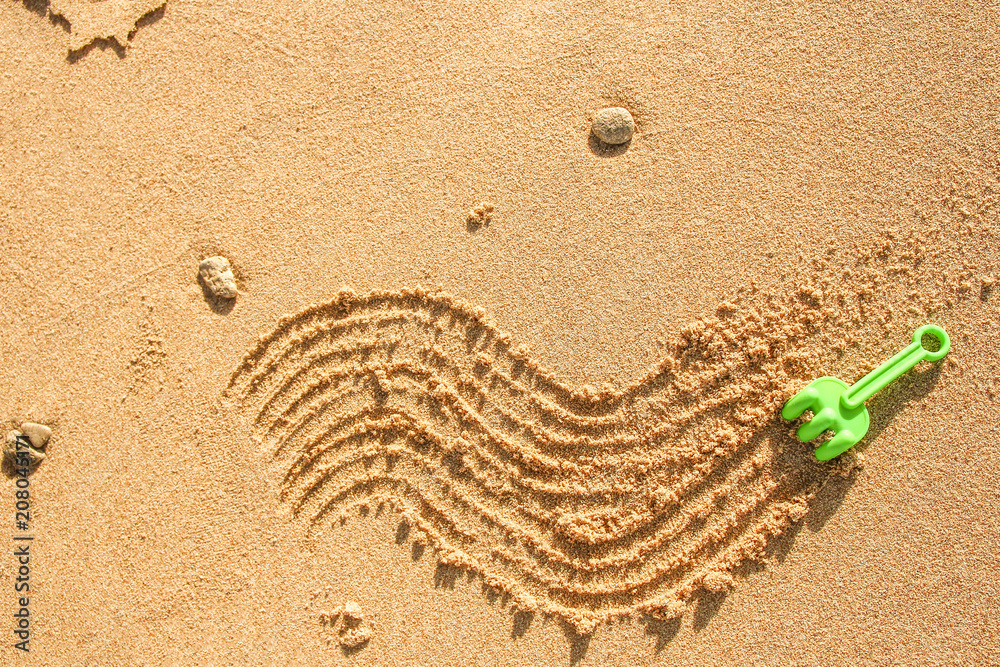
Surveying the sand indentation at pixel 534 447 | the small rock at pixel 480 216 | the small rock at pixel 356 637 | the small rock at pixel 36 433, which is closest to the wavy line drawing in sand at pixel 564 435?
the sand indentation at pixel 534 447

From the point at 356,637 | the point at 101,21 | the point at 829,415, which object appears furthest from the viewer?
the point at 101,21

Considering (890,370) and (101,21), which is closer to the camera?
(890,370)

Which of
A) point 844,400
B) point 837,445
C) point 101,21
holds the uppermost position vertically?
point 101,21

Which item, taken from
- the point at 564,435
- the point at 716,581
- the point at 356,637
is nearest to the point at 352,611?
the point at 356,637

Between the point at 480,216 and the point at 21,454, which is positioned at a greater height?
the point at 480,216

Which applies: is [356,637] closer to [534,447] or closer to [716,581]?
[534,447]

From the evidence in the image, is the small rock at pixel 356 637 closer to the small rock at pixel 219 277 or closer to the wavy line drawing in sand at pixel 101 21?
the small rock at pixel 219 277


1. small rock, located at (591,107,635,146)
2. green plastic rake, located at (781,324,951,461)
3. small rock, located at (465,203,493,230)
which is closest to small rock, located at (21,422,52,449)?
small rock, located at (465,203,493,230)
